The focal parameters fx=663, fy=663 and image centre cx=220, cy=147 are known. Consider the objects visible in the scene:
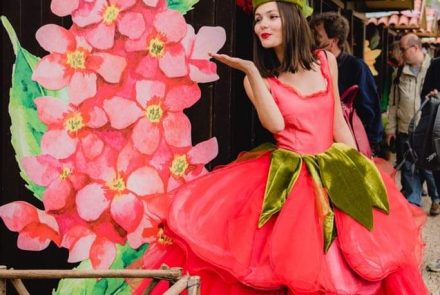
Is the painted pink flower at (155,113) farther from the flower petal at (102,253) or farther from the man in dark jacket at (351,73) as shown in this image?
the man in dark jacket at (351,73)

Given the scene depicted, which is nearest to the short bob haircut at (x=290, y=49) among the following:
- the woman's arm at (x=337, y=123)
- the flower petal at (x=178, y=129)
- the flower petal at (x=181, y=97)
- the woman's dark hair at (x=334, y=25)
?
the woman's arm at (x=337, y=123)

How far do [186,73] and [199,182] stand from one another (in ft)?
2.08

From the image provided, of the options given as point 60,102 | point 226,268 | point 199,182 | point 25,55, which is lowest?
point 226,268

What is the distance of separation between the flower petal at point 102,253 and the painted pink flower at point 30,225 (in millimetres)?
204

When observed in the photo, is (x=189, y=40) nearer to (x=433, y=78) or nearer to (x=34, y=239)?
(x=34, y=239)

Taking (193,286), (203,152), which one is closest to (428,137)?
(203,152)

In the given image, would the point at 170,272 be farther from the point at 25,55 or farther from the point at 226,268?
the point at 25,55

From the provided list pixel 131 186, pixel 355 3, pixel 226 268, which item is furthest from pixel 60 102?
pixel 355 3

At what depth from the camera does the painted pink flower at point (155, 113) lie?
319cm

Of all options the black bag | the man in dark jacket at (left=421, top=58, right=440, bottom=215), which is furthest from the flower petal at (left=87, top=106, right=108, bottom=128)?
the man in dark jacket at (left=421, top=58, right=440, bottom=215)

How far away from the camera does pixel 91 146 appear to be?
3.29 metres

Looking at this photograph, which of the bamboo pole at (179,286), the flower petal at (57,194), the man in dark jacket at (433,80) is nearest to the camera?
the bamboo pole at (179,286)

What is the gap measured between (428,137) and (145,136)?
2.28 metres

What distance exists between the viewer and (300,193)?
2.60m
